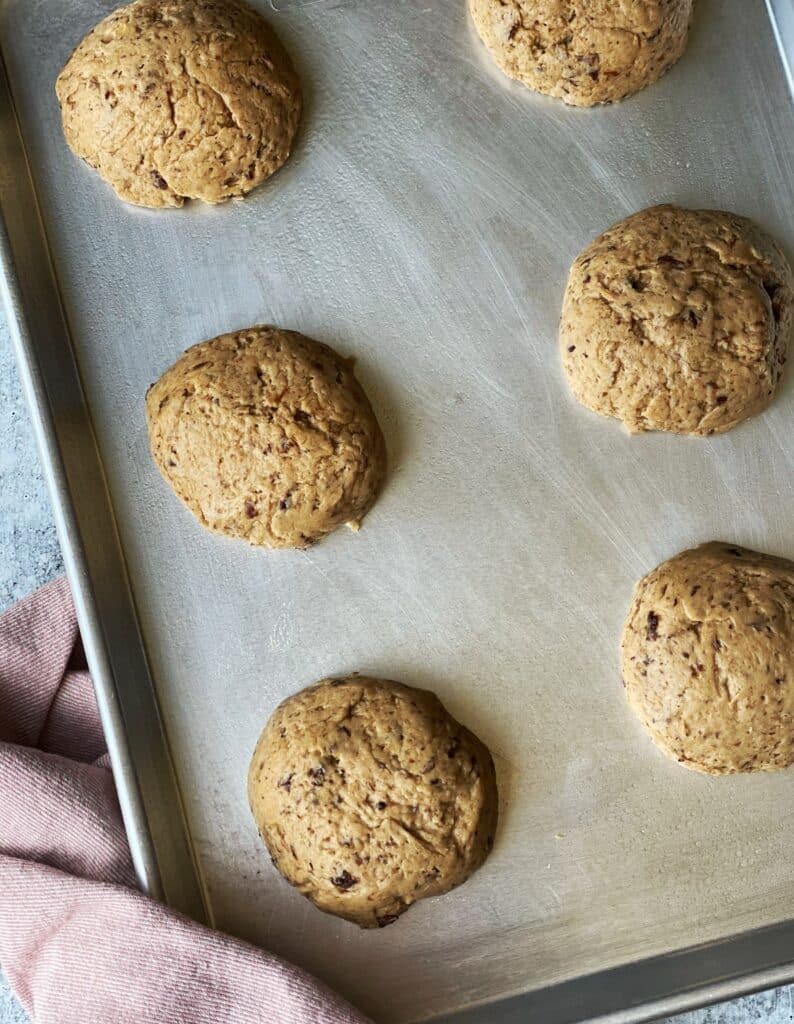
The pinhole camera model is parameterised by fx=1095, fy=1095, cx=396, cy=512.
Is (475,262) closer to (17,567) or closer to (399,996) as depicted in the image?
(17,567)

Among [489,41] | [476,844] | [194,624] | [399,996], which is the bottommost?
[399,996]

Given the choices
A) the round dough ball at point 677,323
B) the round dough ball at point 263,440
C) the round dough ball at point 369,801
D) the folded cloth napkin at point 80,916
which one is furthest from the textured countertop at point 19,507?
the round dough ball at point 677,323

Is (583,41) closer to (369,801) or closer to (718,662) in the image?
(718,662)

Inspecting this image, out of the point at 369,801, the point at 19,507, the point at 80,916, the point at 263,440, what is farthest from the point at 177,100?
the point at 80,916

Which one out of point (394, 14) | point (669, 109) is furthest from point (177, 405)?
point (669, 109)

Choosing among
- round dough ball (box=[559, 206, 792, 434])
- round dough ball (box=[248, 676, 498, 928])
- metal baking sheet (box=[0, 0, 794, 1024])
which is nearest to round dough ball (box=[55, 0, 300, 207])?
metal baking sheet (box=[0, 0, 794, 1024])

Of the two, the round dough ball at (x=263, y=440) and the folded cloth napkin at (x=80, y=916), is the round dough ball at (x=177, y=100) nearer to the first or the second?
the round dough ball at (x=263, y=440)

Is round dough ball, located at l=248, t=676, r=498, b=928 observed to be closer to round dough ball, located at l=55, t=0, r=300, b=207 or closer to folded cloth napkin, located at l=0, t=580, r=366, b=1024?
folded cloth napkin, located at l=0, t=580, r=366, b=1024
